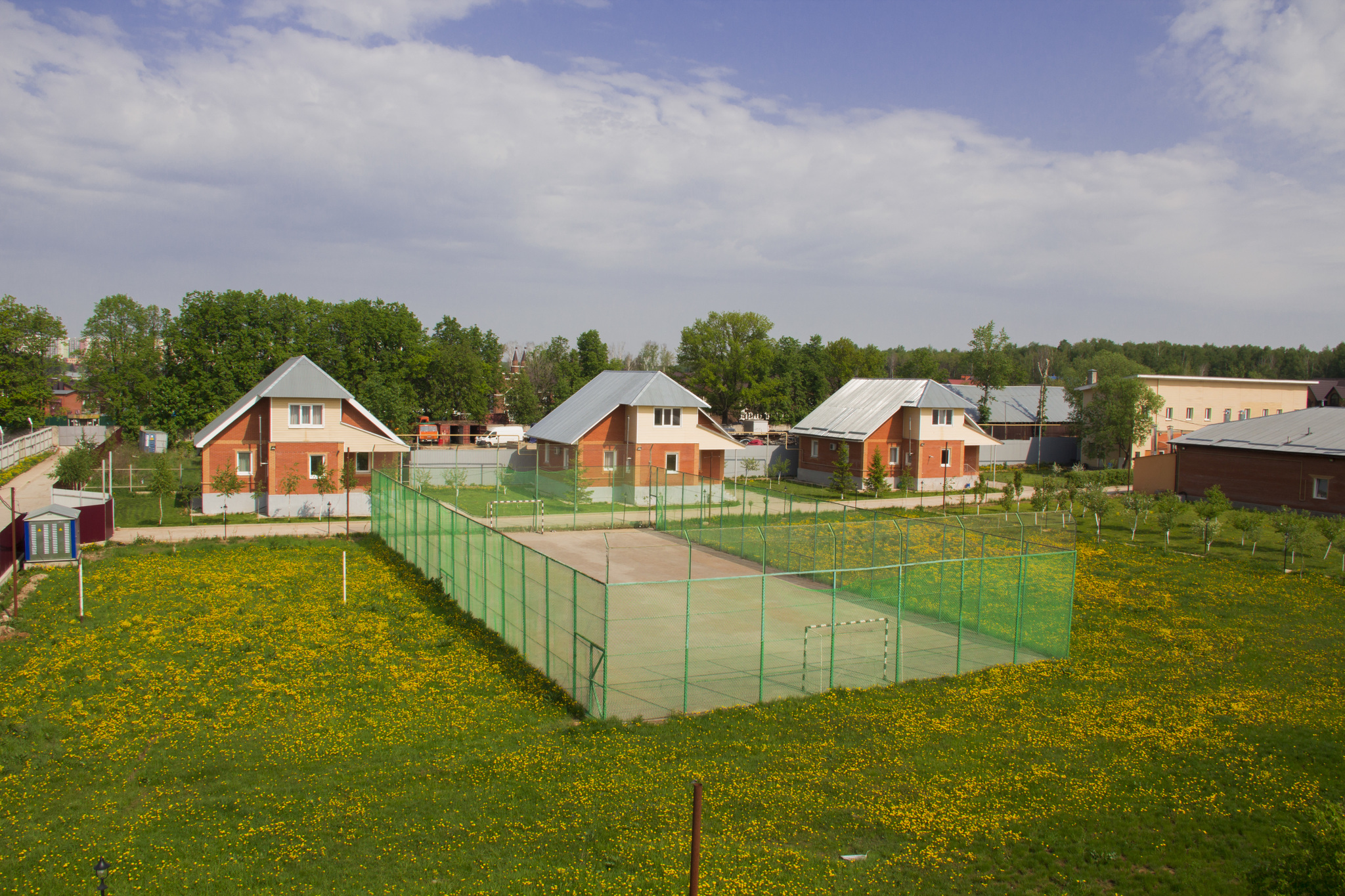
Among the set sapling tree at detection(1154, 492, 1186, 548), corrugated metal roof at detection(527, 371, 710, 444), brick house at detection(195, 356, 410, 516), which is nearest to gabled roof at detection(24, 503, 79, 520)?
brick house at detection(195, 356, 410, 516)

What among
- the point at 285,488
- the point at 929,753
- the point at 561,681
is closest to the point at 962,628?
the point at 929,753

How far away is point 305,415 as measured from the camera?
3478 centimetres

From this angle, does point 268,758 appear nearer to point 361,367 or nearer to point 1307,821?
point 1307,821

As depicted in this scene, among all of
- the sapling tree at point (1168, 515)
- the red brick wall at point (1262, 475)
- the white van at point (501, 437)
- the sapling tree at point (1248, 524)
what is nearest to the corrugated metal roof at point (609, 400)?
the sapling tree at point (1168, 515)

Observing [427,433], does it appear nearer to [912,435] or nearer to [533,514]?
[533,514]

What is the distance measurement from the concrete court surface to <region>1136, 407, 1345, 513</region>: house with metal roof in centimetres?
2739

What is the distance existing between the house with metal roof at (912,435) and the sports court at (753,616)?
72.8ft

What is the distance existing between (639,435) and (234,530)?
1739cm

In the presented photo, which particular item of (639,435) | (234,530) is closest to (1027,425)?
(639,435)

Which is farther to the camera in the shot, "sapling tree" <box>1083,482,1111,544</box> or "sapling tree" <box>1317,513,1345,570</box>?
"sapling tree" <box>1083,482,1111,544</box>

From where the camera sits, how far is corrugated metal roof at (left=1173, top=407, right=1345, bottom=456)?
36781 mm

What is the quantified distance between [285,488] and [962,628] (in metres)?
26.9

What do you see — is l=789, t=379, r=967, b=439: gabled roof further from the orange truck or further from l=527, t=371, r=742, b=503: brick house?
the orange truck

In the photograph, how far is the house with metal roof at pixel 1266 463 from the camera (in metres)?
36.2
